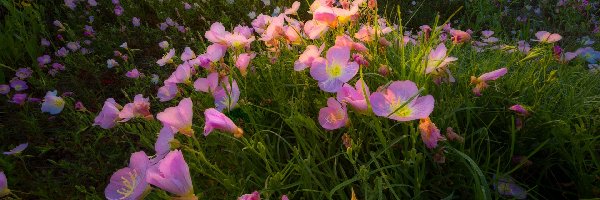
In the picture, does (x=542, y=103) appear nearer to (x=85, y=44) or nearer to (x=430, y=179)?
(x=430, y=179)

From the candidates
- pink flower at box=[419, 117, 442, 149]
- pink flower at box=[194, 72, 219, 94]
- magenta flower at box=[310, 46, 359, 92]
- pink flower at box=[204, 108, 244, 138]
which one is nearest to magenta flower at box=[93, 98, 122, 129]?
pink flower at box=[194, 72, 219, 94]

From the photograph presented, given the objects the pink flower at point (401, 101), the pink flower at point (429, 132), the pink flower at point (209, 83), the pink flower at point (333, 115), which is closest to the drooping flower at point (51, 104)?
the pink flower at point (209, 83)

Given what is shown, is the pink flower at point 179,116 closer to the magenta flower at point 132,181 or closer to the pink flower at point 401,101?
the magenta flower at point 132,181

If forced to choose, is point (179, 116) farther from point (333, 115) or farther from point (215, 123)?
point (333, 115)

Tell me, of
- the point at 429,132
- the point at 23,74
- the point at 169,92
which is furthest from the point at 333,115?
the point at 23,74

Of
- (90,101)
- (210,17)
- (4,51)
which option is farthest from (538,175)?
(4,51)
